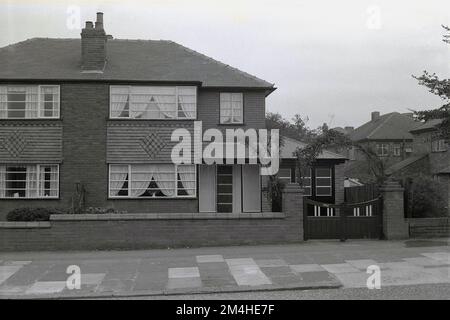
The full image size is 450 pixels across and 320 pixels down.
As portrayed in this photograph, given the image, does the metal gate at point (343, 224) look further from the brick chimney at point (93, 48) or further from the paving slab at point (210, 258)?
the brick chimney at point (93, 48)

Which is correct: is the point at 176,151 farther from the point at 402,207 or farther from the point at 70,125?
the point at 402,207

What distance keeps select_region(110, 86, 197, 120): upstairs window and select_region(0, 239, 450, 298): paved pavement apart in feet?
24.2

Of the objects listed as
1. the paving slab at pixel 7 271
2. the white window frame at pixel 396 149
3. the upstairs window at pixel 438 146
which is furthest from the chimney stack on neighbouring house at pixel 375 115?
the paving slab at pixel 7 271

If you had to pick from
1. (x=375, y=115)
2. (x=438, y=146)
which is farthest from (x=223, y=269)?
(x=375, y=115)

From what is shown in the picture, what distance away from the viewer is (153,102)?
19922mm

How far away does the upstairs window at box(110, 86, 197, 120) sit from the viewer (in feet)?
65.0

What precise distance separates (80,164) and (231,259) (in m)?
9.43

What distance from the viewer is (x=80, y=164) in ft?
64.2

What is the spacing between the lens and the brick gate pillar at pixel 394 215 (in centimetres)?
1488

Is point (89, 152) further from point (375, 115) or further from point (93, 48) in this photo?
point (375, 115)

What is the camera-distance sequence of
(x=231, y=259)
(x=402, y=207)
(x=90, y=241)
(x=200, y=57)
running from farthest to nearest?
(x=200, y=57) < (x=402, y=207) < (x=90, y=241) < (x=231, y=259)

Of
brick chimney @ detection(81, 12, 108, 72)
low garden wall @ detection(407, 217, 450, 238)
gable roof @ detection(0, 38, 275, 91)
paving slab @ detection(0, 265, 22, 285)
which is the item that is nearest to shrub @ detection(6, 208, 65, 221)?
paving slab @ detection(0, 265, 22, 285)

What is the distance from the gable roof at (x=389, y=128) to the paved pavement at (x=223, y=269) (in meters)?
42.2
